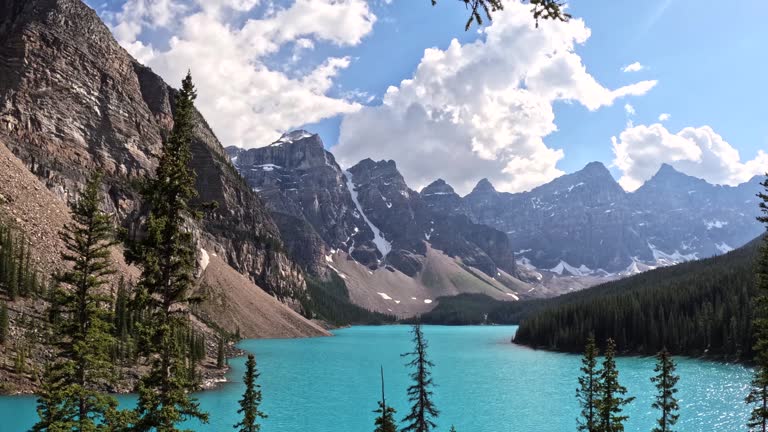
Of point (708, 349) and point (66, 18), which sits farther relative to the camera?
point (66, 18)

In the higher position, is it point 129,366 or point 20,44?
point 20,44

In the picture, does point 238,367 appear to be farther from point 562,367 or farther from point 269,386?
point 562,367

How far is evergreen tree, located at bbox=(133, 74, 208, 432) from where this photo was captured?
18.7 meters

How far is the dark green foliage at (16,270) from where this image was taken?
221 feet

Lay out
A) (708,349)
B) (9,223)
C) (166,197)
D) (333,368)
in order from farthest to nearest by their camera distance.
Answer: (708,349) < (333,368) < (9,223) < (166,197)

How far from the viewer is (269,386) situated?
79.4m

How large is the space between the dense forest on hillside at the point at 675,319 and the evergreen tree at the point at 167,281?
106 metres

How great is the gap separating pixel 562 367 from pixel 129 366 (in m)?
81.5

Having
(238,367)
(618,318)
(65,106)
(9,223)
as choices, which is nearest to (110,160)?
(65,106)

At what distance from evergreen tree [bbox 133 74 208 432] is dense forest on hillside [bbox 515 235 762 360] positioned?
347 ft

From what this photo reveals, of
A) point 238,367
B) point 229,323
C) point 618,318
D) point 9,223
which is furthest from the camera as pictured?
point 229,323

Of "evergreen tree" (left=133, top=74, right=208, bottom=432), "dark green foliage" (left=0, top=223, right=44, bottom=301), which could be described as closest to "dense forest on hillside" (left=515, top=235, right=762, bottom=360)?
"evergreen tree" (left=133, top=74, right=208, bottom=432)

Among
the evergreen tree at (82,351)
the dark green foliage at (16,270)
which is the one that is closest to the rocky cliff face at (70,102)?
the dark green foliage at (16,270)

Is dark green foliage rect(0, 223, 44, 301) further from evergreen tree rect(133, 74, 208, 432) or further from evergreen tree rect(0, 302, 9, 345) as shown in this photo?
evergreen tree rect(133, 74, 208, 432)
